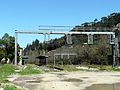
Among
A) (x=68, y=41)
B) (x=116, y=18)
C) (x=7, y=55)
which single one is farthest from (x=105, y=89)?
(x=116, y=18)

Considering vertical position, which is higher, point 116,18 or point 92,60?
point 116,18

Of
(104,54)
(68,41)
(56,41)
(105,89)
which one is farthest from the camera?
(56,41)

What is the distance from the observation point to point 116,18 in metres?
124

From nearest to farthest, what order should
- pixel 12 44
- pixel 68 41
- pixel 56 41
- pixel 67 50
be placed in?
pixel 68 41 → pixel 12 44 → pixel 67 50 → pixel 56 41

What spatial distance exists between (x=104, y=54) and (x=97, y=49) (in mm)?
5351

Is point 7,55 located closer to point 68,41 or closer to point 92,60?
point 92,60

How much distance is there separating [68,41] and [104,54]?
975 inches

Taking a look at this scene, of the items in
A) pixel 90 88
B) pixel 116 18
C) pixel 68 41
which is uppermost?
pixel 116 18

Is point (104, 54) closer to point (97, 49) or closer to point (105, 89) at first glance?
point (97, 49)

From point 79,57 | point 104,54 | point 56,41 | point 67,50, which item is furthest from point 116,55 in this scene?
point 56,41

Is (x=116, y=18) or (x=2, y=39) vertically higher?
(x=116, y=18)

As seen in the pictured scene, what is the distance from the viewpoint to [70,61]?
310 ft

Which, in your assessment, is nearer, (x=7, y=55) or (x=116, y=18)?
(x=7, y=55)

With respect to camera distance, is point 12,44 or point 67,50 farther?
point 67,50
